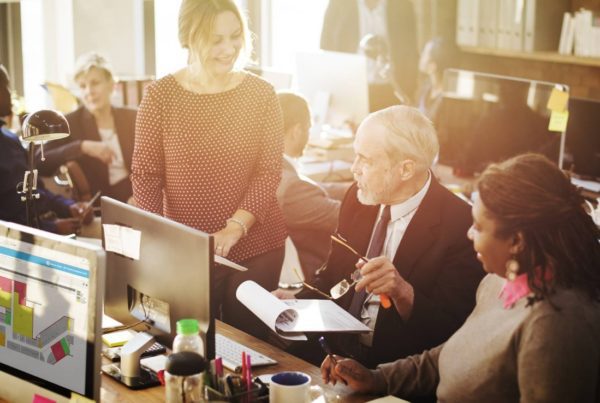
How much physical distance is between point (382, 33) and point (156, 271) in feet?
12.1

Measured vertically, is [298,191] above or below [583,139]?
below

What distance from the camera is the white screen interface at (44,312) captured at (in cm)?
162

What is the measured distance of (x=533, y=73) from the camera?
16.4ft

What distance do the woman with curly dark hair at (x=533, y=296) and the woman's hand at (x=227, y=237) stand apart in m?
0.97

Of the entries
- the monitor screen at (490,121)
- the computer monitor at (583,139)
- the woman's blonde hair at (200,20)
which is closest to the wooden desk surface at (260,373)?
the woman's blonde hair at (200,20)

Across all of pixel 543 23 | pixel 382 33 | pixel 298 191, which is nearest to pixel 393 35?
pixel 382 33

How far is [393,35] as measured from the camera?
529cm

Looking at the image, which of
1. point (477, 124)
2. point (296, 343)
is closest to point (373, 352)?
point (296, 343)

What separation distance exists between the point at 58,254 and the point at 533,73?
12.9 feet

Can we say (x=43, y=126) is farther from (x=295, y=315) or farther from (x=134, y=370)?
(x=295, y=315)

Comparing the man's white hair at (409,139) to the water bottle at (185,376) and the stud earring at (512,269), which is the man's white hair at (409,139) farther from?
the water bottle at (185,376)

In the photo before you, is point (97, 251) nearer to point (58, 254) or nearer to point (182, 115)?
point (58, 254)

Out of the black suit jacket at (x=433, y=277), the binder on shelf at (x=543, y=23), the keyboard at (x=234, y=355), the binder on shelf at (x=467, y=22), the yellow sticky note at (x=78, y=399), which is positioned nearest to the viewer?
the yellow sticky note at (x=78, y=399)

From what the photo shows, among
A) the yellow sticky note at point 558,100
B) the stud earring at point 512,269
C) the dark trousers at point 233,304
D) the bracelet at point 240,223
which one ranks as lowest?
the dark trousers at point 233,304
